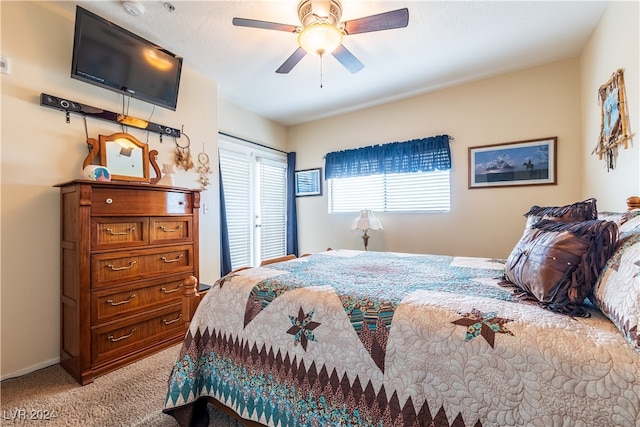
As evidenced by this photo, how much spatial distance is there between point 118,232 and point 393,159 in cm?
312

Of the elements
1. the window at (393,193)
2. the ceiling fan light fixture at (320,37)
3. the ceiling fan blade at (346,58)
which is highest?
the ceiling fan blade at (346,58)

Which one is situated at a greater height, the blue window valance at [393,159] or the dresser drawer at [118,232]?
the blue window valance at [393,159]

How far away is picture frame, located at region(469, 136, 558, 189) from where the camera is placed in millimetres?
2836

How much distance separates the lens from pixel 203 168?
10.1 feet

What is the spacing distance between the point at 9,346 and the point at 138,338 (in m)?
0.74

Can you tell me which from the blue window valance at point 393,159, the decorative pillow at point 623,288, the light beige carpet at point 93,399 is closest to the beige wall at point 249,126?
the blue window valance at point 393,159

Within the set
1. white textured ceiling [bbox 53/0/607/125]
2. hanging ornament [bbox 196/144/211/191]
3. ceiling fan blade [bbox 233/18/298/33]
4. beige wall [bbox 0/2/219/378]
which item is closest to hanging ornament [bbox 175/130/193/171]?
hanging ornament [bbox 196/144/211/191]

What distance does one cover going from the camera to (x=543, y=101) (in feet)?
9.36

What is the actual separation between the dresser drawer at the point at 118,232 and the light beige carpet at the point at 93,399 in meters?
0.89

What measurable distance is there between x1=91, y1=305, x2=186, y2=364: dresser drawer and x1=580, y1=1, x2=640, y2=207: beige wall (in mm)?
3456

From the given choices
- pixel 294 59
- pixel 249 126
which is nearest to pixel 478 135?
pixel 294 59

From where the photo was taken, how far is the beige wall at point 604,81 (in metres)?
1.70

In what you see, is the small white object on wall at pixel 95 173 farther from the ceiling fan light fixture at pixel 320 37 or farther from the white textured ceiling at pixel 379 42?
the ceiling fan light fixture at pixel 320 37

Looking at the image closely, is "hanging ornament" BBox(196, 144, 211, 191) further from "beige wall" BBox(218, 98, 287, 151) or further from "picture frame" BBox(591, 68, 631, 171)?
"picture frame" BBox(591, 68, 631, 171)
